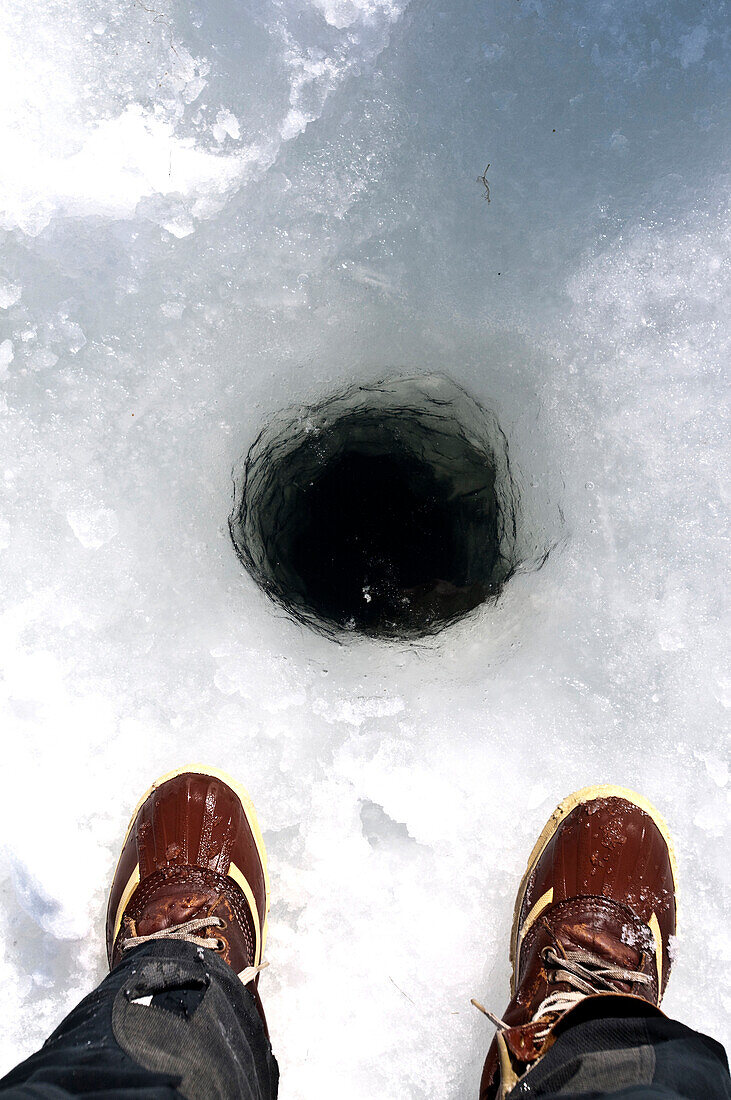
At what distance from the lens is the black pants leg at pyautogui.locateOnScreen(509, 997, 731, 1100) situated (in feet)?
2.49

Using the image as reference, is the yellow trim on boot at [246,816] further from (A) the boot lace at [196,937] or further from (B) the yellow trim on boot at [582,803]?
(B) the yellow trim on boot at [582,803]

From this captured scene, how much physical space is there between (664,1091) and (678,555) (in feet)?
2.60

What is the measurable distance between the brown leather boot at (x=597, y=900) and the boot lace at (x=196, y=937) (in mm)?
392

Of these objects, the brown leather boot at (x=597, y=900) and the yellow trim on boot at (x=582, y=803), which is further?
the yellow trim on boot at (x=582, y=803)

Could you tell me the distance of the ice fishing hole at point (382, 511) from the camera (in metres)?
1.34

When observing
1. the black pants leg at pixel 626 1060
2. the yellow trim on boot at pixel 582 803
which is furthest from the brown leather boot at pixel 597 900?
the black pants leg at pixel 626 1060

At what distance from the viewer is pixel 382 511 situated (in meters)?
1.34

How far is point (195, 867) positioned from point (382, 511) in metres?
0.71

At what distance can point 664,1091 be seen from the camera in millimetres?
745

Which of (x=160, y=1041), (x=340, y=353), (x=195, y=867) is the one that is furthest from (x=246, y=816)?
(x=340, y=353)

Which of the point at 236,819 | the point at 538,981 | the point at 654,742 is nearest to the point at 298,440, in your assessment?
the point at 236,819

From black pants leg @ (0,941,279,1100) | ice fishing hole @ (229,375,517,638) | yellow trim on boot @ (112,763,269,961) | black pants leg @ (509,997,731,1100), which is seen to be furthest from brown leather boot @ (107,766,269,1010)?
black pants leg @ (509,997,731,1100)

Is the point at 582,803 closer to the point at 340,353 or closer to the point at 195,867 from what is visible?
the point at 195,867

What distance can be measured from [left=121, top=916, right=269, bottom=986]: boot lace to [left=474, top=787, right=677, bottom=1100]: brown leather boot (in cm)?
39
